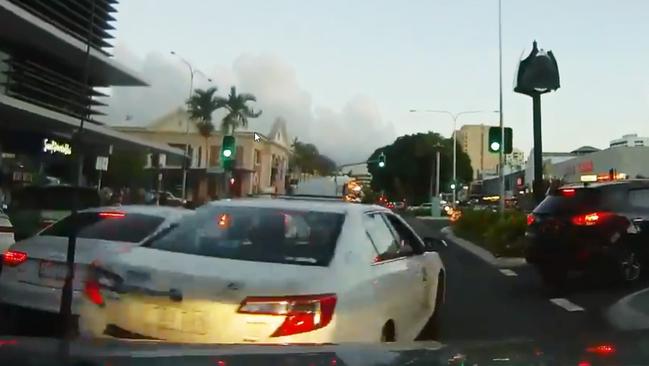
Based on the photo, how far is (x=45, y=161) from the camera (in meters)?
39.0

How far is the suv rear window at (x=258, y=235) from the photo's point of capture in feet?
18.9

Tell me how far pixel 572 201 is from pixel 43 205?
8.00 metres

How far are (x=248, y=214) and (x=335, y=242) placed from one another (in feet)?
2.83

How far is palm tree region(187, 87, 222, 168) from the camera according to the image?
5650cm

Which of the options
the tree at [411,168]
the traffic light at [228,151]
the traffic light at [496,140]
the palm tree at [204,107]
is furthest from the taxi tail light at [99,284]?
the tree at [411,168]

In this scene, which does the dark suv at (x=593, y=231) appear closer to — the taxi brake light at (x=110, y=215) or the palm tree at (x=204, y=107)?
the taxi brake light at (x=110, y=215)

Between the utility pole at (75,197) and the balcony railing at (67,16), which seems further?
the balcony railing at (67,16)

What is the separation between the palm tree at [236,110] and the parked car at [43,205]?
41.2 metres

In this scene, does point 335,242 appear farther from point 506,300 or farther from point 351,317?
point 506,300

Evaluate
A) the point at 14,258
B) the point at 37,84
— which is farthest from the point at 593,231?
the point at 37,84

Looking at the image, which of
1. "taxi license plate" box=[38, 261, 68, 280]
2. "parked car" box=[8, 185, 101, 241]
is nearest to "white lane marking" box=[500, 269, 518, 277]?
"parked car" box=[8, 185, 101, 241]

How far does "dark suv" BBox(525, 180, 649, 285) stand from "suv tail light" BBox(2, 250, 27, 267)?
7693mm

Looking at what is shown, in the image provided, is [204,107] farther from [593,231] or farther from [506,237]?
[593,231]

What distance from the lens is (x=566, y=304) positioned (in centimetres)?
1094
